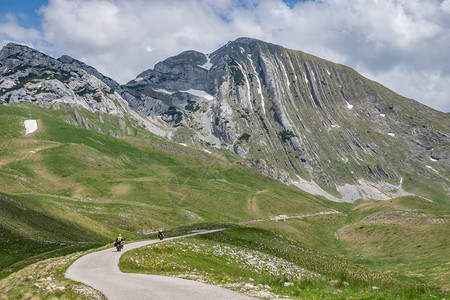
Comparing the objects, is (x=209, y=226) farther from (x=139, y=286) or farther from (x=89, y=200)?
(x=139, y=286)

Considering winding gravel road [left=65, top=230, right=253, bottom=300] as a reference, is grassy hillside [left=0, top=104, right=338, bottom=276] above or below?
below

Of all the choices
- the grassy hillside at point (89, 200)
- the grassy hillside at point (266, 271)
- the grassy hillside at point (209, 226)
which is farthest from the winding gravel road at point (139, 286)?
the grassy hillside at point (89, 200)

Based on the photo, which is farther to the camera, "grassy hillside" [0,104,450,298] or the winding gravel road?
"grassy hillside" [0,104,450,298]

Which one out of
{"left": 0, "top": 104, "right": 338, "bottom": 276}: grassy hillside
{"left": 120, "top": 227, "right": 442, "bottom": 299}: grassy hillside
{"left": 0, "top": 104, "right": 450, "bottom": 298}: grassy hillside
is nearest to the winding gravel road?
{"left": 120, "top": 227, "right": 442, "bottom": 299}: grassy hillside

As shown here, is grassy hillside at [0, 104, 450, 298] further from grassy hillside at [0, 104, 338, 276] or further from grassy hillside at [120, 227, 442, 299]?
grassy hillside at [0, 104, 338, 276]

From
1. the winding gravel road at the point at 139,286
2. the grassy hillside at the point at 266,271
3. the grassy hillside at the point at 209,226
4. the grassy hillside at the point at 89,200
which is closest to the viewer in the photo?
the winding gravel road at the point at 139,286

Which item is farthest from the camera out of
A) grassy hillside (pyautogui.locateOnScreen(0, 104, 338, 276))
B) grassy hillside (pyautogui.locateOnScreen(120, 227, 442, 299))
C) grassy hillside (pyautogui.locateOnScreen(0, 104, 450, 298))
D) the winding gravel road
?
grassy hillside (pyautogui.locateOnScreen(0, 104, 338, 276))

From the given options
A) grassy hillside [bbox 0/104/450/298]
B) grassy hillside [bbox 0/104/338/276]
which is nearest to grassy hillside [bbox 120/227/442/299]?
grassy hillside [bbox 0/104/450/298]

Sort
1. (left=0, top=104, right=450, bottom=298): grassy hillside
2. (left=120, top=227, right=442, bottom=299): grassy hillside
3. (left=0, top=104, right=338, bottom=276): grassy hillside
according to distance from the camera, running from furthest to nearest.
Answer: (left=0, top=104, right=338, bottom=276): grassy hillside → (left=0, top=104, right=450, bottom=298): grassy hillside → (left=120, top=227, right=442, bottom=299): grassy hillside

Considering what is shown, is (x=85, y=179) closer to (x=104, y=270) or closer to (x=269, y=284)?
(x=104, y=270)

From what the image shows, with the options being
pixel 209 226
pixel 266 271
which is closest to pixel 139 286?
pixel 266 271

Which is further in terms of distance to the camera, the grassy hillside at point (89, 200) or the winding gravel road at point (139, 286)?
the grassy hillside at point (89, 200)

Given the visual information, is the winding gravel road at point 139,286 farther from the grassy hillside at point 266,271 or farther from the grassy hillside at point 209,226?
the grassy hillside at point 209,226

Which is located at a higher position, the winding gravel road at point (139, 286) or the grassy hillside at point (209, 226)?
the winding gravel road at point (139, 286)
